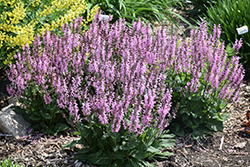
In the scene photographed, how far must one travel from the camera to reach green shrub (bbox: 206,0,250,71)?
5.45m

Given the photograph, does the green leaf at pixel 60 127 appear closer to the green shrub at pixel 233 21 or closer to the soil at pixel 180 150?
the soil at pixel 180 150

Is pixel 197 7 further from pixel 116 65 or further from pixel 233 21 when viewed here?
pixel 116 65

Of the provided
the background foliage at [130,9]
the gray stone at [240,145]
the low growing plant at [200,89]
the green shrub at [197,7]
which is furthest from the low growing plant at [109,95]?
the green shrub at [197,7]

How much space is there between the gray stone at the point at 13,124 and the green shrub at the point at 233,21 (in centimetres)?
403

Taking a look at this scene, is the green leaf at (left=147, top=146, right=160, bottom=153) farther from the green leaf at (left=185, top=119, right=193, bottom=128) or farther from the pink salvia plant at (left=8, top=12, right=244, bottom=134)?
the green leaf at (left=185, top=119, right=193, bottom=128)

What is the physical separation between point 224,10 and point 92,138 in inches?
177

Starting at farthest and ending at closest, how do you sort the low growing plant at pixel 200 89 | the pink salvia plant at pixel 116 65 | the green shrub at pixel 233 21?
1. the green shrub at pixel 233 21
2. the low growing plant at pixel 200 89
3. the pink salvia plant at pixel 116 65

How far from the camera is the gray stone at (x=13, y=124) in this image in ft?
12.6

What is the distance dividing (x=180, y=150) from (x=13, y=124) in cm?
238

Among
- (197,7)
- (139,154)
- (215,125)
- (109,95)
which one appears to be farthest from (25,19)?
(197,7)

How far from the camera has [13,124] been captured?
390 cm

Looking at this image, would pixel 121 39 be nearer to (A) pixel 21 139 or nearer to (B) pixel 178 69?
(B) pixel 178 69

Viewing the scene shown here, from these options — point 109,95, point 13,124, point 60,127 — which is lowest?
point 60,127

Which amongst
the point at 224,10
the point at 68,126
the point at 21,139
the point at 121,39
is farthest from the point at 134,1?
the point at 21,139
